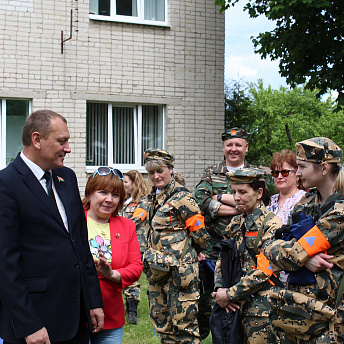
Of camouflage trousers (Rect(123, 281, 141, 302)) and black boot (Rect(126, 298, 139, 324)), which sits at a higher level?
camouflage trousers (Rect(123, 281, 141, 302))

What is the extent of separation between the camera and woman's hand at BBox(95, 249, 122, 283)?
331 cm

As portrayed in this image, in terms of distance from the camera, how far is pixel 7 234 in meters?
2.66

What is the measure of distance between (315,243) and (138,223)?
4204 millimetres

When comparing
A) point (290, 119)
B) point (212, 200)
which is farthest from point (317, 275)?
point (290, 119)

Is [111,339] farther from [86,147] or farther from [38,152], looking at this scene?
[86,147]

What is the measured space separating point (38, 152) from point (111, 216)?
109 centimetres

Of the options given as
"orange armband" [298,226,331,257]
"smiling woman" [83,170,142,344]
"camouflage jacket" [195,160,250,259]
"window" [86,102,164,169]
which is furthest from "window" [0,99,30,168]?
"orange armband" [298,226,331,257]

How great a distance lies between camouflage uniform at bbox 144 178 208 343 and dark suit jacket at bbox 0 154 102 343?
6.56 ft

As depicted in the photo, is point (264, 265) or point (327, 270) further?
point (264, 265)

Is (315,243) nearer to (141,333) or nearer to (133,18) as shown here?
(141,333)

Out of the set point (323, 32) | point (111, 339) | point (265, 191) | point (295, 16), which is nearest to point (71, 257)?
point (111, 339)

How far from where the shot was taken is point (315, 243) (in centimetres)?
291

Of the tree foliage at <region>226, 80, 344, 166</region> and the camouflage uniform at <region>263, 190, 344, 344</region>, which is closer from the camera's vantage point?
the camouflage uniform at <region>263, 190, 344, 344</region>

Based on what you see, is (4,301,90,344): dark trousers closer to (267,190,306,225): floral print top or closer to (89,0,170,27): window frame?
(267,190,306,225): floral print top
